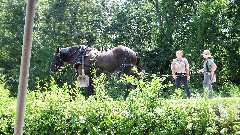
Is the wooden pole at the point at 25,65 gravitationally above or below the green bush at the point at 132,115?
above

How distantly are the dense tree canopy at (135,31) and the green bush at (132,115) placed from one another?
10.4 metres

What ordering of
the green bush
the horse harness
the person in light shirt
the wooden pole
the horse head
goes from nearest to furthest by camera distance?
the wooden pole, the green bush, the person in light shirt, the horse harness, the horse head

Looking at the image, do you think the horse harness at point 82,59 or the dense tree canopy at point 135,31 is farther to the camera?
the dense tree canopy at point 135,31

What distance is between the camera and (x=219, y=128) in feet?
16.5

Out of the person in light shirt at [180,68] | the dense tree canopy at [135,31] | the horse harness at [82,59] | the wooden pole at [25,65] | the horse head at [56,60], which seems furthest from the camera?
the dense tree canopy at [135,31]

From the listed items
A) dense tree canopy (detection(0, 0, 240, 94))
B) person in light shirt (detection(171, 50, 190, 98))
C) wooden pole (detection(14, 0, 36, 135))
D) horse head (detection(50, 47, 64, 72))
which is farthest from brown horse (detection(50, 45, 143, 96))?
wooden pole (detection(14, 0, 36, 135))

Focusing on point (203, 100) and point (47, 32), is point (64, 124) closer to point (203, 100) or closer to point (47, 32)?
point (203, 100)

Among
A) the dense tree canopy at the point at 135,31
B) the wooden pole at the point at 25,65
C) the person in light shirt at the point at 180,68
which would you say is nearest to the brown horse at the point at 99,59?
the person in light shirt at the point at 180,68

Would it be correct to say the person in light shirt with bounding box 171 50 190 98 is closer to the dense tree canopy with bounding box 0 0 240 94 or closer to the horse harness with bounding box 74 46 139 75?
the horse harness with bounding box 74 46 139 75

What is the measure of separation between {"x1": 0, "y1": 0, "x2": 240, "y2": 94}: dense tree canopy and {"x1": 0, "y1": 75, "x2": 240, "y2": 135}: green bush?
10.4 metres

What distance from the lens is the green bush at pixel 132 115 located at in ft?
16.5

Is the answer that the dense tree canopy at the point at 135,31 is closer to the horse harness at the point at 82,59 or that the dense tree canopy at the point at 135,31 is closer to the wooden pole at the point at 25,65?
the horse harness at the point at 82,59

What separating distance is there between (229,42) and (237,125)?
45.3ft

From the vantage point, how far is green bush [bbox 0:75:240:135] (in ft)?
16.5
